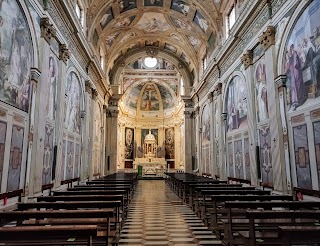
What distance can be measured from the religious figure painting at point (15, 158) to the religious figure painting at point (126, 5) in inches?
470

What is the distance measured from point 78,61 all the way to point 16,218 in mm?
10576

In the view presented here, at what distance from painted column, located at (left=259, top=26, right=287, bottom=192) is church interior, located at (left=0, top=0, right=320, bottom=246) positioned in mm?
41

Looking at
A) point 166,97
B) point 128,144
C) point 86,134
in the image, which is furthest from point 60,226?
point 166,97

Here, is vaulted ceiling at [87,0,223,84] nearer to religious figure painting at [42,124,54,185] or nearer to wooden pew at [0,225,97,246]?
religious figure painting at [42,124,54,185]

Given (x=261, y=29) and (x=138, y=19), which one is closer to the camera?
(x=261, y=29)

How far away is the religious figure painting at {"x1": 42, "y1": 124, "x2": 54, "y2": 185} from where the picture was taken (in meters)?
8.76

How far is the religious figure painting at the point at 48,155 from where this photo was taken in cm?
876

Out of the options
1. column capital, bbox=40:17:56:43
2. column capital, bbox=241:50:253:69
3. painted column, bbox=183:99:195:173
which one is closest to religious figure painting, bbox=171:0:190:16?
column capital, bbox=241:50:253:69

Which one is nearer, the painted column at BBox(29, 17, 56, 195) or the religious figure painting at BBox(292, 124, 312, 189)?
the religious figure painting at BBox(292, 124, 312, 189)

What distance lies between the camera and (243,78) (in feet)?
39.0

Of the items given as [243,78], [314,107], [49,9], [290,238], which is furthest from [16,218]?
[243,78]

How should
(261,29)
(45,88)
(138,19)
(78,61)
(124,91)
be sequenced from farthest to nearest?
(124,91) < (138,19) < (78,61) < (261,29) < (45,88)

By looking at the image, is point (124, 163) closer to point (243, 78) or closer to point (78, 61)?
point (78, 61)

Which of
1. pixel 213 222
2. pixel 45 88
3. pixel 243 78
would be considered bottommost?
pixel 213 222
